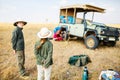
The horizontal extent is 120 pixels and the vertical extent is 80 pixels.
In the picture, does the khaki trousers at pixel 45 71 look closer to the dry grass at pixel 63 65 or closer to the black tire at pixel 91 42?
the dry grass at pixel 63 65

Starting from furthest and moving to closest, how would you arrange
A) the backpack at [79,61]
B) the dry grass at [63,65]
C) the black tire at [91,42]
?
the black tire at [91,42] < the backpack at [79,61] < the dry grass at [63,65]

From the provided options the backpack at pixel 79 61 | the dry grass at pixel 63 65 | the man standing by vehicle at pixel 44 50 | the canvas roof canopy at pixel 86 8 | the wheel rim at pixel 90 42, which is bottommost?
the dry grass at pixel 63 65

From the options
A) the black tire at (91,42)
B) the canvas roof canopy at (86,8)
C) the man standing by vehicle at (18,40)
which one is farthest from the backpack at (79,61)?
the canvas roof canopy at (86,8)

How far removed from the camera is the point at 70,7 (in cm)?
1185

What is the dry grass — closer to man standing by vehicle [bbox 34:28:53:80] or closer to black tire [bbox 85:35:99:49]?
black tire [bbox 85:35:99:49]

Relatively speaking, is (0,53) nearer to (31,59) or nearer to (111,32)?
(31,59)

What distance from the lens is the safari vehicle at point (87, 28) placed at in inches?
384

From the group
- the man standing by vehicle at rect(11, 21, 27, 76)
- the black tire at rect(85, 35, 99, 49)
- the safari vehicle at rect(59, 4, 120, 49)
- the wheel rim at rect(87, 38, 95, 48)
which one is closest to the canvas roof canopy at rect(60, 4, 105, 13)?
the safari vehicle at rect(59, 4, 120, 49)

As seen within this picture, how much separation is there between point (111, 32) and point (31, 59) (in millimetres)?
4978

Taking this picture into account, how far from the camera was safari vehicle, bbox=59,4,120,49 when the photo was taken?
9766 mm

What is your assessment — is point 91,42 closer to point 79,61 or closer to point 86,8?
point 86,8

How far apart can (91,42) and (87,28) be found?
3.58ft

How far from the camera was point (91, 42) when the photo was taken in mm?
9867

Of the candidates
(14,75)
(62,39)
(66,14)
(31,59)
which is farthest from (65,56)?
(66,14)
